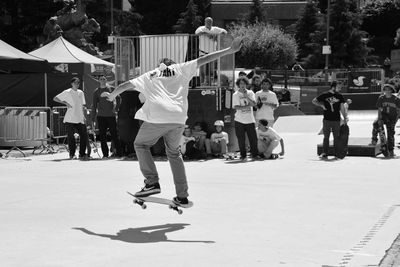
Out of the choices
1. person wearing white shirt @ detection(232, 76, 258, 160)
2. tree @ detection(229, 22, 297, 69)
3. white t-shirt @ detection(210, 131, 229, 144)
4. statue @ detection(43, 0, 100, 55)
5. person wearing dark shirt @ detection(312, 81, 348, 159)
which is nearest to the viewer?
person wearing white shirt @ detection(232, 76, 258, 160)

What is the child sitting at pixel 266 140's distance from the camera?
15586 millimetres

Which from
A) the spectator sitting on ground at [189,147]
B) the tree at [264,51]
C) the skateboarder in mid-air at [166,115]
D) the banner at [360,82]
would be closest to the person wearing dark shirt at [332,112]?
the spectator sitting on ground at [189,147]

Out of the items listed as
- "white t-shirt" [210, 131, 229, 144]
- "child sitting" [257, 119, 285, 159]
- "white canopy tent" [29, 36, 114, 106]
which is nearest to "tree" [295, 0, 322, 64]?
"white canopy tent" [29, 36, 114, 106]

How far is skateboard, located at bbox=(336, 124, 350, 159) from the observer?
15.7 metres

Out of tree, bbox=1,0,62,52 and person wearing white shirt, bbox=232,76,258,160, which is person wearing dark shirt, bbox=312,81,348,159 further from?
tree, bbox=1,0,62,52

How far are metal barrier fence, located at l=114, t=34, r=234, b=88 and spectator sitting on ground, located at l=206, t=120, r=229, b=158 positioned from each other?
134cm

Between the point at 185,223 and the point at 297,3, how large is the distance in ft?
246

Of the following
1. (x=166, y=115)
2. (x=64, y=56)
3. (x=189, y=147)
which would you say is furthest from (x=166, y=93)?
(x=64, y=56)

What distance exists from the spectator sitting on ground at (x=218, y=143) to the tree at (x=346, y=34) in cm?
4616

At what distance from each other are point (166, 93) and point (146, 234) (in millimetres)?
1743

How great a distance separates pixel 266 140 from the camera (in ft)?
51.4

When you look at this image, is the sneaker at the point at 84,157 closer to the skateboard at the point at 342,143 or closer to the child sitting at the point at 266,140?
the child sitting at the point at 266,140

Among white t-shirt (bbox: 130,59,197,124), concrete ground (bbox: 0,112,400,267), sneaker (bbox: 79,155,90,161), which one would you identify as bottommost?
sneaker (bbox: 79,155,90,161)

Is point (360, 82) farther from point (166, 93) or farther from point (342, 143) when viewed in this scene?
point (166, 93)
